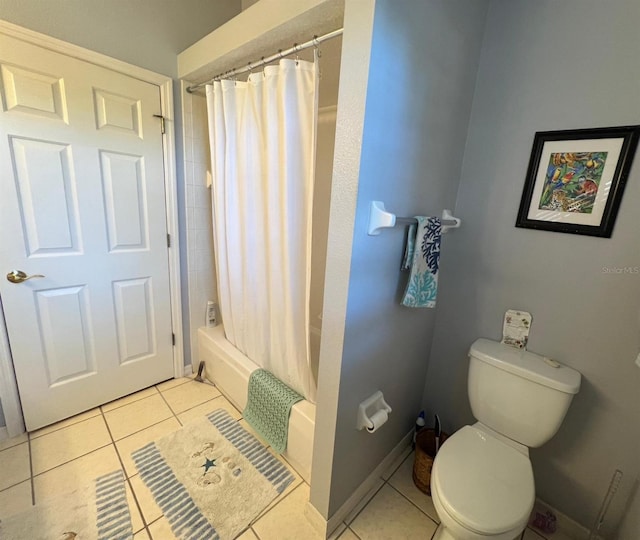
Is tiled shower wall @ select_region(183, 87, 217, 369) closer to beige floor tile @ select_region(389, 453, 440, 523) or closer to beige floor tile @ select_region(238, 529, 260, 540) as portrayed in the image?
beige floor tile @ select_region(238, 529, 260, 540)

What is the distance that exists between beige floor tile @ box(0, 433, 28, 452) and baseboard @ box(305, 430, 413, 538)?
1618 millimetres

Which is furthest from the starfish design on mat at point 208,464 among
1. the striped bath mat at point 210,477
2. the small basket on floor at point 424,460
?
the small basket on floor at point 424,460

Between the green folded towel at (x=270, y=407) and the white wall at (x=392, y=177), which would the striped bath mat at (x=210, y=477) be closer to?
the green folded towel at (x=270, y=407)

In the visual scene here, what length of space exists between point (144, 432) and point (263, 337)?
3.03 feet

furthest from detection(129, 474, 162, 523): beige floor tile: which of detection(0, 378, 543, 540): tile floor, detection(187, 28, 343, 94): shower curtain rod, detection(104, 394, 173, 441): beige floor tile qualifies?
detection(187, 28, 343, 94): shower curtain rod

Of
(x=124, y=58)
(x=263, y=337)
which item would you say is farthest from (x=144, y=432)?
(x=124, y=58)

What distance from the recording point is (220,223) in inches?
67.9

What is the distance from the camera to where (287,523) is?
126cm

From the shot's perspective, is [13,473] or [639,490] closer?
[639,490]

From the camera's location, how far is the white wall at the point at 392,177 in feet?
2.96

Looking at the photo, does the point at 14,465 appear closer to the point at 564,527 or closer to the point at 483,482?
the point at 483,482

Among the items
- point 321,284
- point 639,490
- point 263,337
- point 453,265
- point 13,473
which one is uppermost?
point 453,265

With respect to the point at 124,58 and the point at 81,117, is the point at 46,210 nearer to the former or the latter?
the point at 81,117

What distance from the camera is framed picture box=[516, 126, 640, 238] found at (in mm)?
1062
